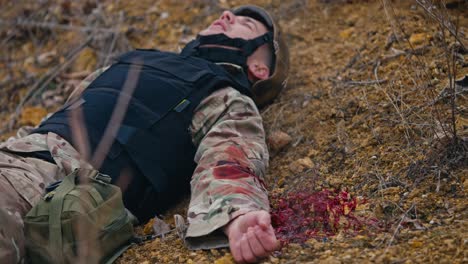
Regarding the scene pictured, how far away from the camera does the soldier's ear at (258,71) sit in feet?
10.1

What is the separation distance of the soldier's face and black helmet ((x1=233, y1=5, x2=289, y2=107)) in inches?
1.9

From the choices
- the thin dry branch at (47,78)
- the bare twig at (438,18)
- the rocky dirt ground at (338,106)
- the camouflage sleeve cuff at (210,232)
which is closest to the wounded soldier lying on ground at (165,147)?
the camouflage sleeve cuff at (210,232)

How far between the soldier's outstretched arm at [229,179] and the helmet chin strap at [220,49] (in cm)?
31

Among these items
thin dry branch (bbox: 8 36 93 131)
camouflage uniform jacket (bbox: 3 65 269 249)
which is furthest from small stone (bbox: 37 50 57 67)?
camouflage uniform jacket (bbox: 3 65 269 249)

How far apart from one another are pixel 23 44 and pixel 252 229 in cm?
309

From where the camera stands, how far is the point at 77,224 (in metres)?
1.94

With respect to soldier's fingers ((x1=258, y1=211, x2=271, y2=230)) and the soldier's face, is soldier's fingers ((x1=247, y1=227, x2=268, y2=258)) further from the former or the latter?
the soldier's face

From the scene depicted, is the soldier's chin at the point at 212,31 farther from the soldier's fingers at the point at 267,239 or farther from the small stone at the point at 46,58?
the small stone at the point at 46,58

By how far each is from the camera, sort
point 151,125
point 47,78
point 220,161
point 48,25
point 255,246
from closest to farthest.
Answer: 1. point 255,246
2. point 220,161
3. point 151,125
4. point 47,78
5. point 48,25

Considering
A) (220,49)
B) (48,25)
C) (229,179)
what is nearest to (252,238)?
(229,179)

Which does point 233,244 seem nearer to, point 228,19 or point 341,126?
point 341,126

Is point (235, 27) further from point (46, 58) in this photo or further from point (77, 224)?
point (46, 58)

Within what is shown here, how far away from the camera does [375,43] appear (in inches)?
127

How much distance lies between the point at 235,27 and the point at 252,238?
146 cm
